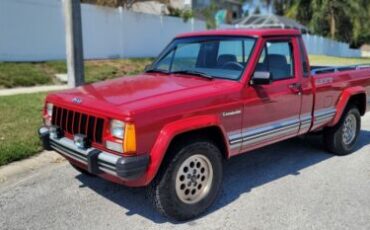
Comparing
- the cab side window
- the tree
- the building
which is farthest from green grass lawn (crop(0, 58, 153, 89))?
the tree

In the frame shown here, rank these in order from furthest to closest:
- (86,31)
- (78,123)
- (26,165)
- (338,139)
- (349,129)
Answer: (86,31), (349,129), (338,139), (26,165), (78,123)

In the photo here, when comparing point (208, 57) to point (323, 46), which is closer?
point (208, 57)

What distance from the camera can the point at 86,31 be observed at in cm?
1780

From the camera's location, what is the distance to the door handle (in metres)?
5.49

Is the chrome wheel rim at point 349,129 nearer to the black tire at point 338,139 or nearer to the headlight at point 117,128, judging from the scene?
the black tire at point 338,139

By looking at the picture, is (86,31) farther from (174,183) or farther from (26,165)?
(174,183)

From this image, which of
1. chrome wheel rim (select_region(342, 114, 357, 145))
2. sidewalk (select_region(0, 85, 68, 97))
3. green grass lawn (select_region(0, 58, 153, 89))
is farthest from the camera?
green grass lawn (select_region(0, 58, 153, 89))

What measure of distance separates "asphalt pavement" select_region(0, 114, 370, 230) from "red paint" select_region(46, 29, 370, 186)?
556mm

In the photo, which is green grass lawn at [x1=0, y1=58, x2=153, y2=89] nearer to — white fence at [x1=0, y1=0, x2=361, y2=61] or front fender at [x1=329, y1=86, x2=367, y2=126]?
white fence at [x1=0, y1=0, x2=361, y2=61]

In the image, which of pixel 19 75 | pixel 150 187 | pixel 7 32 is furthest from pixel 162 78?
pixel 7 32

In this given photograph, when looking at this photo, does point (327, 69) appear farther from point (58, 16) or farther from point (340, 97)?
point (58, 16)

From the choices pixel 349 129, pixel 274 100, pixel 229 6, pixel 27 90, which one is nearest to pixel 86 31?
pixel 27 90

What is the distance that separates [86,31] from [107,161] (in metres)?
14.7

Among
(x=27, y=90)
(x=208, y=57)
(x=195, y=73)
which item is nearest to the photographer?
(x=195, y=73)
